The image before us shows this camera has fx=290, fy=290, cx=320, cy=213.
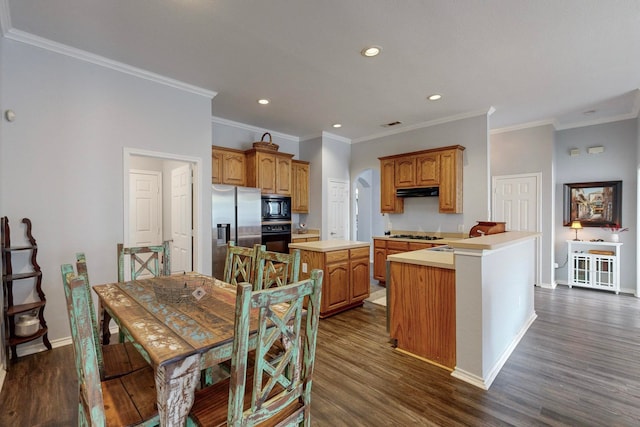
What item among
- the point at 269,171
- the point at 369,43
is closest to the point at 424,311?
the point at 369,43

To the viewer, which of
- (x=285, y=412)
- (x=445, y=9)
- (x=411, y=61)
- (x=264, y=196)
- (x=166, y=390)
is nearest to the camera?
(x=166, y=390)

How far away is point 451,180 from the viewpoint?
4754mm

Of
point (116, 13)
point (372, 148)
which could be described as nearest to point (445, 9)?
point (116, 13)

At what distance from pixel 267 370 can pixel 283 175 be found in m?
4.50

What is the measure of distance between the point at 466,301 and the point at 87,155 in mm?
3784

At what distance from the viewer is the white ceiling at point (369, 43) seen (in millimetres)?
2260

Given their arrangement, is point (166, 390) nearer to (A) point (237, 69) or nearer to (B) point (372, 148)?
(A) point (237, 69)

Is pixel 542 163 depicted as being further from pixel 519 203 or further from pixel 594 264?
pixel 594 264

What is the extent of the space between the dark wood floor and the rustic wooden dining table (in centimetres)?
96

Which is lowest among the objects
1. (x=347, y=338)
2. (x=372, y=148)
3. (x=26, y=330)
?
(x=347, y=338)

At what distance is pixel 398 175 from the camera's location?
5402 mm

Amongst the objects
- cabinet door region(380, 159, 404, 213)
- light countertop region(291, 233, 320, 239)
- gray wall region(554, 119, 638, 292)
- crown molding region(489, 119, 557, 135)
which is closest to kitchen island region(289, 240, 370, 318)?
light countertop region(291, 233, 320, 239)

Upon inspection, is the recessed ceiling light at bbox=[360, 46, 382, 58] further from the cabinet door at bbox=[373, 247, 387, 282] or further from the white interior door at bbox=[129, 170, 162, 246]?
the white interior door at bbox=[129, 170, 162, 246]

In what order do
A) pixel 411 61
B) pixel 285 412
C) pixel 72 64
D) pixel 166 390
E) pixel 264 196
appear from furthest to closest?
pixel 264 196 → pixel 411 61 → pixel 72 64 → pixel 285 412 → pixel 166 390
